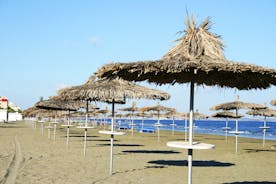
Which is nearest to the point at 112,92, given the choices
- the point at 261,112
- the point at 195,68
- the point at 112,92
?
the point at 112,92

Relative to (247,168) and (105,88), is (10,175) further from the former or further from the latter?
(247,168)

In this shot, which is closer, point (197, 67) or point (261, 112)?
point (197, 67)

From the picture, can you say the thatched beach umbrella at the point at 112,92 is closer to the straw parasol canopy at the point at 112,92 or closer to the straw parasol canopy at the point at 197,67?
the straw parasol canopy at the point at 112,92

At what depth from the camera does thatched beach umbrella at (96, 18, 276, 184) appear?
14.6 feet

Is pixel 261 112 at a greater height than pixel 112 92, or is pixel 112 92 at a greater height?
pixel 112 92

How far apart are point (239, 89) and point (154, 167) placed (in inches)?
160

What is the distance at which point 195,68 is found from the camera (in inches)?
177

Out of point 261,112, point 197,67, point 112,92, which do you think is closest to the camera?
point 197,67

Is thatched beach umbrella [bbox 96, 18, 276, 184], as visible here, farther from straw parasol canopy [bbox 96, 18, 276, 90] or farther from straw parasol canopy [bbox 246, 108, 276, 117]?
straw parasol canopy [bbox 246, 108, 276, 117]

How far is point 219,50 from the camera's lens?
5051 mm

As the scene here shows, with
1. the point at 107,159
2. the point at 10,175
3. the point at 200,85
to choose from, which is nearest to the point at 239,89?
the point at 200,85

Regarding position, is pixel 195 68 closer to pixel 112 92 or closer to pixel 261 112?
pixel 112 92

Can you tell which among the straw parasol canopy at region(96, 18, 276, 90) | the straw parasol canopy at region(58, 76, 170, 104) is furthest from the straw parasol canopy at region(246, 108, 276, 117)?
the straw parasol canopy at region(96, 18, 276, 90)

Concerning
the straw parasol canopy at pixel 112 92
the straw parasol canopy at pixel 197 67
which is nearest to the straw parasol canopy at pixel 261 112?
the straw parasol canopy at pixel 112 92
